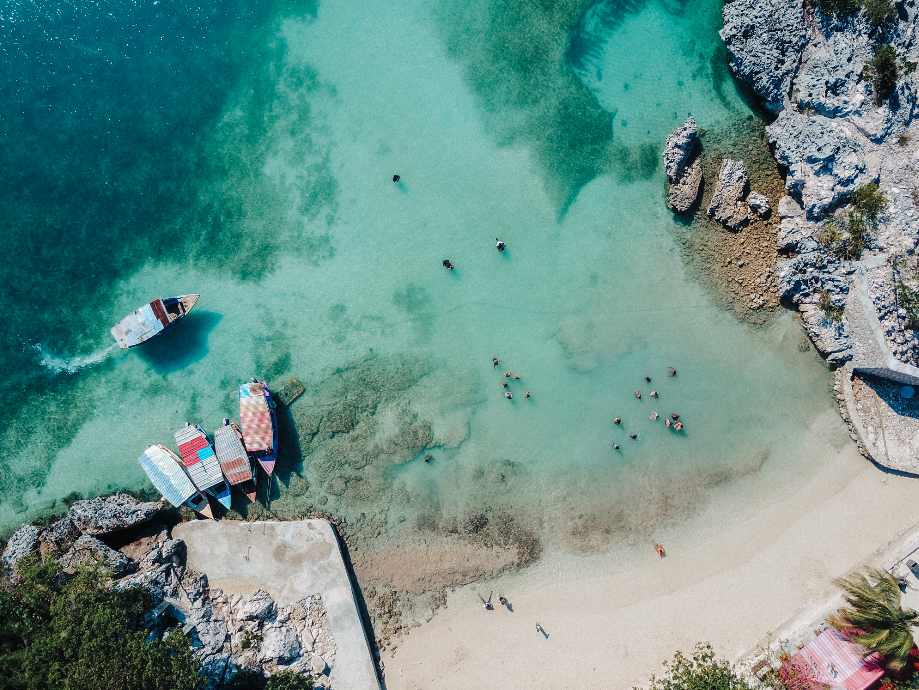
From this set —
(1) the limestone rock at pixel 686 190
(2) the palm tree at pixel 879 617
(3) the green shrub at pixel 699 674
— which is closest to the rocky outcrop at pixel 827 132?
(1) the limestone rock at pixel 686 190

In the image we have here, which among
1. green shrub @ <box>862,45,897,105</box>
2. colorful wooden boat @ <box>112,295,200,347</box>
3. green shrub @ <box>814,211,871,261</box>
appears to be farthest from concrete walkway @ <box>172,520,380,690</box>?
green shrub @ <box>862,45,897,105</box>

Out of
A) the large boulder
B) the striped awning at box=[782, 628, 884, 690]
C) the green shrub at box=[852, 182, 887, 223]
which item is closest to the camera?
the striped awning at box=[782, 628, 884, 690]

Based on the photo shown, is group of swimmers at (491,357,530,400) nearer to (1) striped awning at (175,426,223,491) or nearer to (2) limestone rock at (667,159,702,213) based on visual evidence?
(2) limestone rock at (667,159,702,213)

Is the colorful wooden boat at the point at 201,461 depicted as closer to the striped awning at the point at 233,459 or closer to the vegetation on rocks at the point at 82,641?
the striped awning at the point at 233,459

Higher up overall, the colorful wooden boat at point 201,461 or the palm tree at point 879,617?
the colorful wooden boat at point 201,461

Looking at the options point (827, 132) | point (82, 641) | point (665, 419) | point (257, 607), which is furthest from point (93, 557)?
point (827, 132)

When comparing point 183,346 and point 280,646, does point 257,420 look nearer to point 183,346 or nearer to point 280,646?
point 183,346

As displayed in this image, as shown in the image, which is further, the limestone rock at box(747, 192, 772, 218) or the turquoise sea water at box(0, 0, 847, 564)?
the turquoise sea water at box(0, 0, 847, 564)
